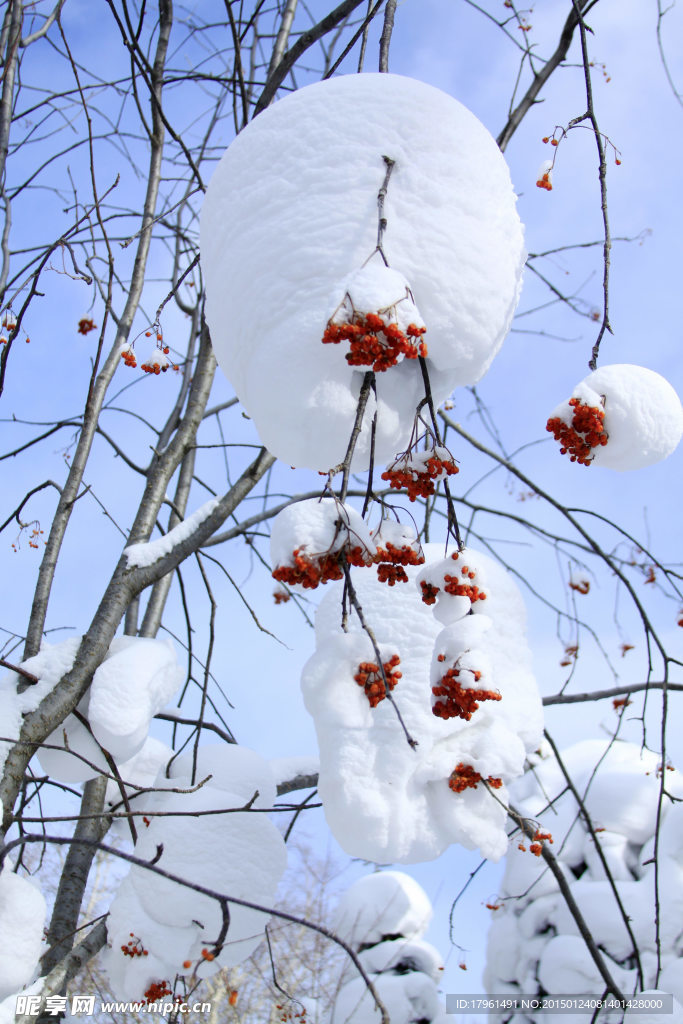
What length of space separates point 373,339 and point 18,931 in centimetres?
174

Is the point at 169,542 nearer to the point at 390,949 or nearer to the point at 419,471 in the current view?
the point at 419,471

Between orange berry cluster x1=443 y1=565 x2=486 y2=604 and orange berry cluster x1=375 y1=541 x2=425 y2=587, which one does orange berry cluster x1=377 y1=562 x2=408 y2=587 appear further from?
orange berry cluster x1=443 y1=565 x2=486 y2=604

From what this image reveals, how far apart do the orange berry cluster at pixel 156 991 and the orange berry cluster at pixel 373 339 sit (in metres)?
1.94

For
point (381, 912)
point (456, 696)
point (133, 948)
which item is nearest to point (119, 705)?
point (133, 948)

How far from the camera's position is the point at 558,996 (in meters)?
3.98

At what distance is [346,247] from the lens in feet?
4.06

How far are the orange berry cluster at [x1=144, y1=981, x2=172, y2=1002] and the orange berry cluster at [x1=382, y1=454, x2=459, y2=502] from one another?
171 centimetres

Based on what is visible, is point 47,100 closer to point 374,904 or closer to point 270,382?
point 270,382

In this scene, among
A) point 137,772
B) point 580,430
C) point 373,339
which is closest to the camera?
point 373,339

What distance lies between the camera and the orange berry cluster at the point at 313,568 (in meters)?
1.14

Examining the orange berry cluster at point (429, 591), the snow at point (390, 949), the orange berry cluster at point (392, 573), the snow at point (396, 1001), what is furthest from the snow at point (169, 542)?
the snow at point (396, 1001)

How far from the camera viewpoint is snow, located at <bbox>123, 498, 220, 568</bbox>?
243 cm

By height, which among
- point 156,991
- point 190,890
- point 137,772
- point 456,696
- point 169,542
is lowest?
point 156,991

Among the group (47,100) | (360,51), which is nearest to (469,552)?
(360,51)
